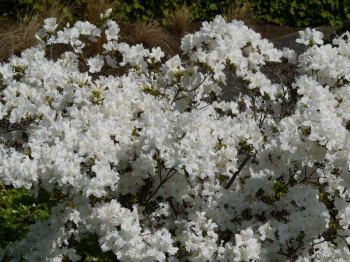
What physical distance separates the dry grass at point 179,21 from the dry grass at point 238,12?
2.61 ft

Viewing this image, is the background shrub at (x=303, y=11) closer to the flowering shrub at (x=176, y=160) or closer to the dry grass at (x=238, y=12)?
the dry grass at (x=238, y=12)

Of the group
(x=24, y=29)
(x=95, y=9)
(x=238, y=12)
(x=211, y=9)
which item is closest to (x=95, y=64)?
(x=24, y=29)

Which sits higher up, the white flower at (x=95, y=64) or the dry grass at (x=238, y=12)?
the white flower at (x=95, y=64)

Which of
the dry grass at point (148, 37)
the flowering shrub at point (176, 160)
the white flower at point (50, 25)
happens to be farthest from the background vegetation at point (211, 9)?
the flowering shrub at point (176, 160)

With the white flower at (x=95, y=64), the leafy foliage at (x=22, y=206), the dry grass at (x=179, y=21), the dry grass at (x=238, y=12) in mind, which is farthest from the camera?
the dry grass at (x=238, y=12)

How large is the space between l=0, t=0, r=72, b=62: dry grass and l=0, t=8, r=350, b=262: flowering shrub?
4.01m

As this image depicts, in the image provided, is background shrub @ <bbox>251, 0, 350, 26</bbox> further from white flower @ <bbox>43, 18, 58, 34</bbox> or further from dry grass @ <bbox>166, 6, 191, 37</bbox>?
white flower @ <bbox>43, 18, 58, 34</bbox>

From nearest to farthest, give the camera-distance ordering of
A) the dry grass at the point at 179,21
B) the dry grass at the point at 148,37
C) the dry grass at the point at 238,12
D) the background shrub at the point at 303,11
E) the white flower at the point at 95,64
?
the white flower at the point at 95,64 → the dry grass at the point at 148,37 → the dry grass at the point at 179,21 → the dry grass at the point at 238,12 → the background shrub at the point at 303,11

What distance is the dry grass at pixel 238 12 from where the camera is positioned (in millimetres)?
9547

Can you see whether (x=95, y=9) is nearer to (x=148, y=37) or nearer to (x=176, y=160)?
(x=148, y=37)

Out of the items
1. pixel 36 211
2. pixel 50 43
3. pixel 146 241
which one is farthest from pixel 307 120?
pixel 50 43

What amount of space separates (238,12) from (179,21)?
4.21 feet

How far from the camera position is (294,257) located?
10.1 ft

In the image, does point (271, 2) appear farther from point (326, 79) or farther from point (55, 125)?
point (55, 125)
